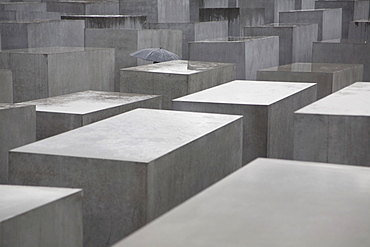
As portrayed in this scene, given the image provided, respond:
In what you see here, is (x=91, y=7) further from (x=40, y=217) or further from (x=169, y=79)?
(x=40, y=217)

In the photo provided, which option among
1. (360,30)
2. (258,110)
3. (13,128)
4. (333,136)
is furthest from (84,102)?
(360,30)

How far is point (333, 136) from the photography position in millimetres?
5746

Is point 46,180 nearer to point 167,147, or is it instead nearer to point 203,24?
point 167,147

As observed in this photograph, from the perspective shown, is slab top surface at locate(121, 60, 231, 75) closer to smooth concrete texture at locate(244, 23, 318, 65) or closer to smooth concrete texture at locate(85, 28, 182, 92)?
smooth concrete texture at locate(85, 28, 182, 92)

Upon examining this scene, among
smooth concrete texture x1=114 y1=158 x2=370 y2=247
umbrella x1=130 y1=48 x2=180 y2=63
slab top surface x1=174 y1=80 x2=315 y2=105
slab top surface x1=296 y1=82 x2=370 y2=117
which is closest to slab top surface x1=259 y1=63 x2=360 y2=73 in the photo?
slab top surface x1=174 y1=80 x2=315 y2=105

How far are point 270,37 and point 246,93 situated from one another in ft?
15.1

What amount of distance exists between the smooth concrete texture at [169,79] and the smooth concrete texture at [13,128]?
107 inches

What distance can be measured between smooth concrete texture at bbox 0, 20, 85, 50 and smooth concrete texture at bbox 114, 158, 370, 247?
8625mm

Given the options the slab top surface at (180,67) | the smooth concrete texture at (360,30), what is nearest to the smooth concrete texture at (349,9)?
the smooth concrete texture at (360,30)

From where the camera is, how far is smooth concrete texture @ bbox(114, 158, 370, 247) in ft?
9.68

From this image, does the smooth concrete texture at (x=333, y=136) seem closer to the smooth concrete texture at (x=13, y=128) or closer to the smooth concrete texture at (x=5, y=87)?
Answer: the smooth concrete texture at (x=13, y=128)

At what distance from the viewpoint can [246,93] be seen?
316 inches

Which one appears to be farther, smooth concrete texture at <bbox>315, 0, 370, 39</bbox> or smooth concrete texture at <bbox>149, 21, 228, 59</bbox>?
smooth concrete texture at <bbox>315, 0, 370, 39</bbox>

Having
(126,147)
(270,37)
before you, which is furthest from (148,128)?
(270,37)
